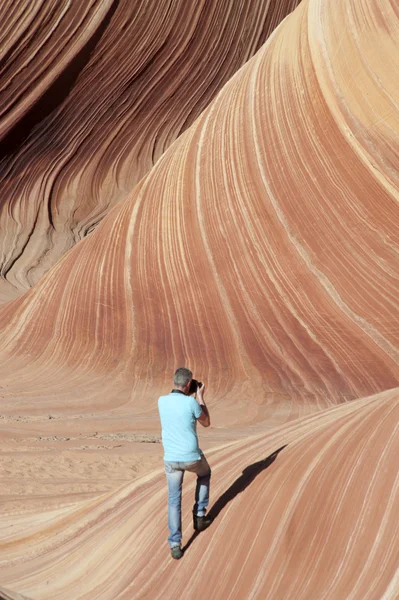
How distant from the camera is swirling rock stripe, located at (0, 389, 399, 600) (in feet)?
11.7

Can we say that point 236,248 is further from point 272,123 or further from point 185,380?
point 185,380

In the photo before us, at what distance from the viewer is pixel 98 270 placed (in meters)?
12.5

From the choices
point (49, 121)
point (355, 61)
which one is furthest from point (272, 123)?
point (49, 121)

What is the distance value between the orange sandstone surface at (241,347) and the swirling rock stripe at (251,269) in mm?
26

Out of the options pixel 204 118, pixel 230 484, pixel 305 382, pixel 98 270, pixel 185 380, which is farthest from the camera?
pixel 204 118

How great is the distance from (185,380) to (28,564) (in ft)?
5.70

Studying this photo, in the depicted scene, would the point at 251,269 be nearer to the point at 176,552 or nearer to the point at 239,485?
the point at 239,485

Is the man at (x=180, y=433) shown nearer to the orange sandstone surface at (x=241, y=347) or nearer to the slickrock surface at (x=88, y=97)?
the orange sandstone surface at (x=241, y=347)

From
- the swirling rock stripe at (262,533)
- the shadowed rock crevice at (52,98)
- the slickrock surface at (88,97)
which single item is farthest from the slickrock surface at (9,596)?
the shadowed rock crevice at (52,98)

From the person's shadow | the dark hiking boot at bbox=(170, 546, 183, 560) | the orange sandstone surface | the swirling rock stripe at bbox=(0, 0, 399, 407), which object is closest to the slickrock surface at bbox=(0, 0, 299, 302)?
the swirling rock stripe at bbox=(0, 0, 399, 407)

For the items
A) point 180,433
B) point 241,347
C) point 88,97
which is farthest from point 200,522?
point 88,97

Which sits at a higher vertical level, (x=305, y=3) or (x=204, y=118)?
(x=305, y=3)

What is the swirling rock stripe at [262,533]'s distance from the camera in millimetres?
3574

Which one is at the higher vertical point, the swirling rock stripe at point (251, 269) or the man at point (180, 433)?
the swirling rock stripe at point (251, 269)
